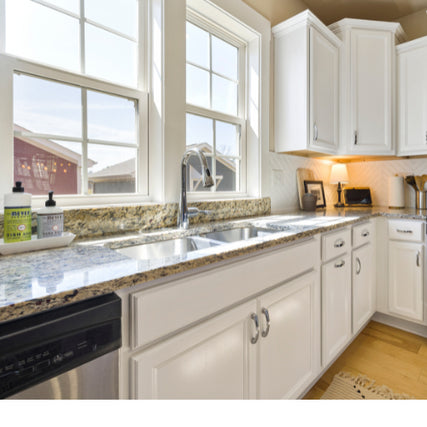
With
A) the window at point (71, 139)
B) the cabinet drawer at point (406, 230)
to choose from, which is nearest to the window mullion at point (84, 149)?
the window at point (71, 139)

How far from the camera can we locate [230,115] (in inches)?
81.4

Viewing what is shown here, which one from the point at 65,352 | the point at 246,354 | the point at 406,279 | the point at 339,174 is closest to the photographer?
the point at 65,352

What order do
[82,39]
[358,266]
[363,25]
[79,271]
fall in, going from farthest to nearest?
[363,25] → [358,266] → [82,39] → [79,271]

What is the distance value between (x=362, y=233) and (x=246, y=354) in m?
1.42

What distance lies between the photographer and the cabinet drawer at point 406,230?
82.4 inches

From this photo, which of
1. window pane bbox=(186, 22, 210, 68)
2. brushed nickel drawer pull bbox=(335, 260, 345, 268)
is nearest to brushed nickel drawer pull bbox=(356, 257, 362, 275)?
brushed nickel drawer pull bbox=(335, 260, 345, 268)

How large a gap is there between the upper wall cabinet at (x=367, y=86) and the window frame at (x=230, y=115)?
3.13ft

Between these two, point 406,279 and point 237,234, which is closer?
point 237,234

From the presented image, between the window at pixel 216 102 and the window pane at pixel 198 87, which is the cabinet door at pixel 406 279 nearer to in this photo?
the window at pixel 216 102

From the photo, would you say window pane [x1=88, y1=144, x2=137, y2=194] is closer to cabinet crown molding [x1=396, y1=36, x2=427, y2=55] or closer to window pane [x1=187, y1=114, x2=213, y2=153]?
window pane [x1=187, y1=114, x2=213, y2=153]

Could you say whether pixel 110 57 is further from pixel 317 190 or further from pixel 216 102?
pixel 317 190

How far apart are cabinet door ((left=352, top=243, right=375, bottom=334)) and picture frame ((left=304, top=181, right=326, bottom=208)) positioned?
27.2 inches

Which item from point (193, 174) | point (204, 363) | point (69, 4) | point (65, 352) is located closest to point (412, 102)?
point (193, 174)
